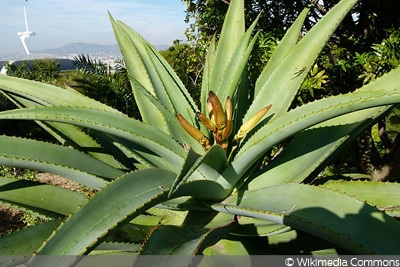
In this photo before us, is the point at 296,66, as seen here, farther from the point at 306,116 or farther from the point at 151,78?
the point at 151,78

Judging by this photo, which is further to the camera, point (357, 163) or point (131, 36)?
point (357, 163)

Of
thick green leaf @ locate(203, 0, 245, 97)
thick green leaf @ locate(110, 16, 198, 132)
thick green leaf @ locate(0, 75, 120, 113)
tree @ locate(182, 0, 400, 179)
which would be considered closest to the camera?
thick green leaf @ locate(0, 75, 120, 113)

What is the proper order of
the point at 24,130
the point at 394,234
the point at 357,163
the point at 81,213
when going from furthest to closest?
1. the point at 24,130
2. the point at 357,163
3. the point at 394,234
4. the point at 81,213

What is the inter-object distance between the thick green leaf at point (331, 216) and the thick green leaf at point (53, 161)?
0.52 metres

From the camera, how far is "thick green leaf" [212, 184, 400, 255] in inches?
39.2

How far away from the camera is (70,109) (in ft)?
4.05

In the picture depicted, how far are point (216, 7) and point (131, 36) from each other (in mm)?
1504

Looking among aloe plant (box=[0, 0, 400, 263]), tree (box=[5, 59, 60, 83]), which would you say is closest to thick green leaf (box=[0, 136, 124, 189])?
aloe plant (box=[0, 0, 400, 263])

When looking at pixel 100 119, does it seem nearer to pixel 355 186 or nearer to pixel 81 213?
pixel 81 213

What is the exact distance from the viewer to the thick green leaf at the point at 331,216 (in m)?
0.99

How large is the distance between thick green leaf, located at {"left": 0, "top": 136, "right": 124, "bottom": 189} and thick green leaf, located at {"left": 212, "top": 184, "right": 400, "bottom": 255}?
1.71ft

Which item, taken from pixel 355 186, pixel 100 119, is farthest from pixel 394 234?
pixel 100 119

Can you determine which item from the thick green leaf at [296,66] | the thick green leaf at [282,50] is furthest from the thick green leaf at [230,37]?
the thick green leaf at [296,66]

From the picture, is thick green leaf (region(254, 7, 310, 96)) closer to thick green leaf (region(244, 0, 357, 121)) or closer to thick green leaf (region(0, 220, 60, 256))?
thick green leaf (region(244, 0, 357, 121))
